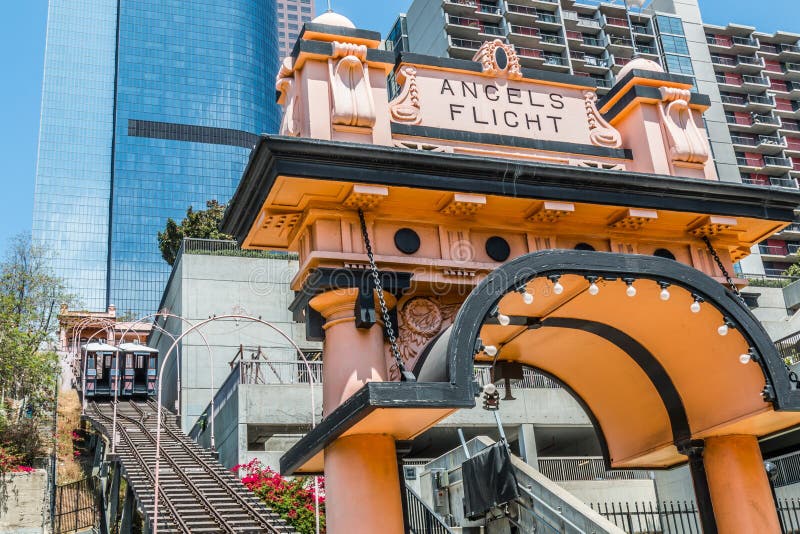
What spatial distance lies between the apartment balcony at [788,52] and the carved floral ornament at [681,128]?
9574 cm

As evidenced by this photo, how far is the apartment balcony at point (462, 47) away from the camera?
82.9m

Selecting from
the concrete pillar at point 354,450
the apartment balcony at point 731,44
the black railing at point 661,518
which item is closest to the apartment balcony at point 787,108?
the apartment balcony at point 731,44

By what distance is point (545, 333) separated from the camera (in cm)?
1308

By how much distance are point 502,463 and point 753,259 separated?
253 feet

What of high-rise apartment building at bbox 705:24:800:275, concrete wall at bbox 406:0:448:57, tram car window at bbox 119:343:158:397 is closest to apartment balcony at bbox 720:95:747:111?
high-rise apartment building at bbox 705:24:800:275

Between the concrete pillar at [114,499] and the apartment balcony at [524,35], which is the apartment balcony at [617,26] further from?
the concrete pillar at [114,499]

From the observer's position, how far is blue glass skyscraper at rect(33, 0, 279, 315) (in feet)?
437

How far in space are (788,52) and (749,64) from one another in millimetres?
4983

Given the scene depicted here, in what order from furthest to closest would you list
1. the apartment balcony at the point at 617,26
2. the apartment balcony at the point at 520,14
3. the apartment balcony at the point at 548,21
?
the apartment balcony at the point at 617,26
the apartment balcony at the point at 548,21
the apartment balcony at the point at 520,14

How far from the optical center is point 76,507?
108 ft

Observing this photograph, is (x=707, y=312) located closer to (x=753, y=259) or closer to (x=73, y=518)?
(x=73, y=518)

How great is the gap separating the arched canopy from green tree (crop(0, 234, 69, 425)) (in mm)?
27019

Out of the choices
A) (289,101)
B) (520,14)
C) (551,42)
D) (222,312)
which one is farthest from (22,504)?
(551,42)

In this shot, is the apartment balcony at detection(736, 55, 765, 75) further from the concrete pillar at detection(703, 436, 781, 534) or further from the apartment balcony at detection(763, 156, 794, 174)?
the concrete pillar at detection(703, 436, 781, 534)
